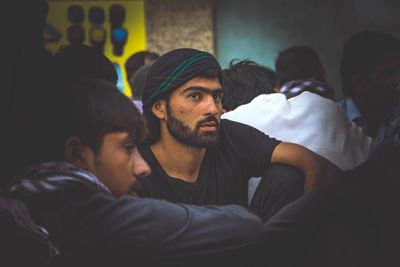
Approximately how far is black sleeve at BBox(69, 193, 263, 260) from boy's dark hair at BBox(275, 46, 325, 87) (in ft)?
11.1

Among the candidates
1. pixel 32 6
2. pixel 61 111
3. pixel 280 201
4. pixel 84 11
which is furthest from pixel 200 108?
pixel 84 11

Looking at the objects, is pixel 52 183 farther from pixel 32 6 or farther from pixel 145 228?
pixel 32 6

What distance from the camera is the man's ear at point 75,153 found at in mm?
1978

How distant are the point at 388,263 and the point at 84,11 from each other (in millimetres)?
6597

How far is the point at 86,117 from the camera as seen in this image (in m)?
2.00

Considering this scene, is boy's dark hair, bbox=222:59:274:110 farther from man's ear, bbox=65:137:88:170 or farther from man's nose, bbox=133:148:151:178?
man's ear, bbox=65:137:88:170

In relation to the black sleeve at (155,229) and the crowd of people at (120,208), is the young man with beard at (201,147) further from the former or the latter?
the black sleeve at (155,229)

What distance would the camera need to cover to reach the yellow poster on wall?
810cm

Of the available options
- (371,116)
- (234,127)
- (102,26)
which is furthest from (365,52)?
(102,26)

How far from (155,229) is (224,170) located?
58.2 inches

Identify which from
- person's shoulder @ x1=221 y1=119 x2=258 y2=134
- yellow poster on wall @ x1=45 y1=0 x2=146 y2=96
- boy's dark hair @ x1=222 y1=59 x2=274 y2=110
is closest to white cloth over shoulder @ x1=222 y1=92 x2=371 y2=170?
person's shoulder @ x1=221 y1=119 x2=258 y2=134

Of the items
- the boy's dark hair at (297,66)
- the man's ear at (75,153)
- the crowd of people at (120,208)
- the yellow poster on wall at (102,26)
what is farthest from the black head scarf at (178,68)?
the yellow poster on wall at (102,26)

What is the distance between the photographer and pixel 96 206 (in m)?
1.82

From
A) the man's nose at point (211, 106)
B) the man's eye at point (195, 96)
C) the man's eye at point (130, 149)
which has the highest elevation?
the man's eye at point (130, 149)
